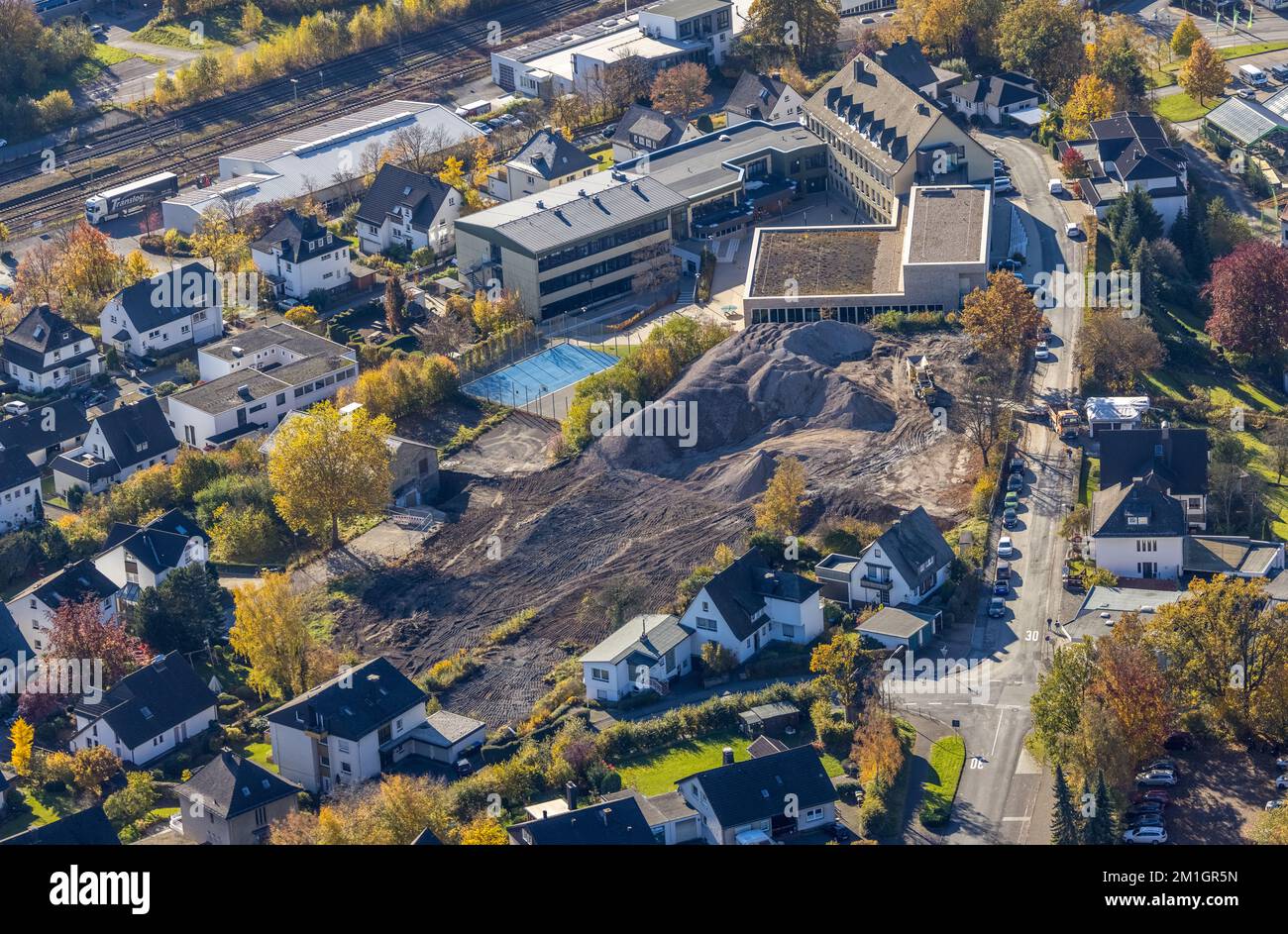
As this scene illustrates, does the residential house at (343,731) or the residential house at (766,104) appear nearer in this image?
the residential house at (343,731)

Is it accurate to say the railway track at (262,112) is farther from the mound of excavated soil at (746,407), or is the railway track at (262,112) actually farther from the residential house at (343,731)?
the residential house at (343,731)

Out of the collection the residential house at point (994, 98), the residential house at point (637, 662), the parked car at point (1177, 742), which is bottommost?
the residential house at point (637, 662)

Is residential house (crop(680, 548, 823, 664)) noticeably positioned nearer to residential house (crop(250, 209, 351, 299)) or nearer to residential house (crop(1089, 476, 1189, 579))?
residential house (crop(1089, 476, 1189, 579))

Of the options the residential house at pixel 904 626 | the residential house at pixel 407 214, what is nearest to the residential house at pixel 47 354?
the residential house at pixel 407 214

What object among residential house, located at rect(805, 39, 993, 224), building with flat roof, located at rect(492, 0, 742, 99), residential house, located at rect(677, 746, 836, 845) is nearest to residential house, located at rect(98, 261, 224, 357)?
building with flat roof, located at rect(492, 0, 742, 99)

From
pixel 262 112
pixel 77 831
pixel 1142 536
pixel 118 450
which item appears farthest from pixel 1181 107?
pixel 77 831
